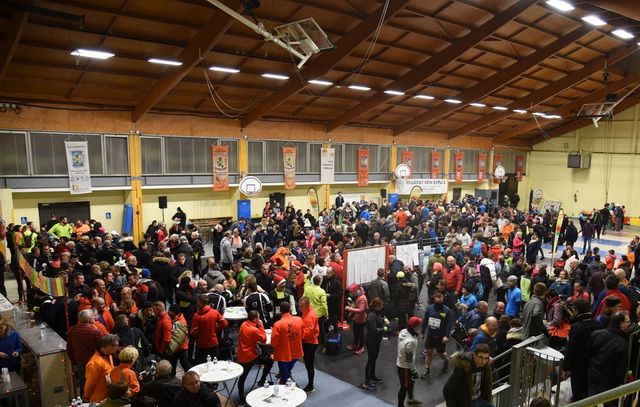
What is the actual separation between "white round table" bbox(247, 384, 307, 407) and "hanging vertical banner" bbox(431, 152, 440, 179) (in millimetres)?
21772

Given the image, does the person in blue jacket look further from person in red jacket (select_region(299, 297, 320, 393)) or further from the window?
the window

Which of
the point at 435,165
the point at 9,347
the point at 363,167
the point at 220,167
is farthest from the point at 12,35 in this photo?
the point at 435,165

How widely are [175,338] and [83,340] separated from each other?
43.8 inches

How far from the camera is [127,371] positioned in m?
4.55

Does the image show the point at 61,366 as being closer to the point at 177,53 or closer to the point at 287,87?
the point at 177,53

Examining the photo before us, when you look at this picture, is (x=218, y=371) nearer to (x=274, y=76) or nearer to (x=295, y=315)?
(x=295, y=315)

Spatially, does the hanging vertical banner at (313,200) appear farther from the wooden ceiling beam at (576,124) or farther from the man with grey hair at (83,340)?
the wooden ceiling beam at (576,124)

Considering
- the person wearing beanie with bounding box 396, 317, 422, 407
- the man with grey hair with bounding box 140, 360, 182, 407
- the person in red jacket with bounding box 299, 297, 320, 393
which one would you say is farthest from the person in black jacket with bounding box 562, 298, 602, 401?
the man with grey hair with bounding box 140, 360, 182, 407

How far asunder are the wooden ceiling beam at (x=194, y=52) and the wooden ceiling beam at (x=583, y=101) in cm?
1913

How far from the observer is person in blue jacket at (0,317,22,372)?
17.2 ft

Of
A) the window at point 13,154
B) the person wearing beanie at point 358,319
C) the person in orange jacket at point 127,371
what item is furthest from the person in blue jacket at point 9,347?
the window at point 13,154

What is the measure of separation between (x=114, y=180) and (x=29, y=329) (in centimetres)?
936

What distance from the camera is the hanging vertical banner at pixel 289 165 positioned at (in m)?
18.4

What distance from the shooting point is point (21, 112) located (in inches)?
503
